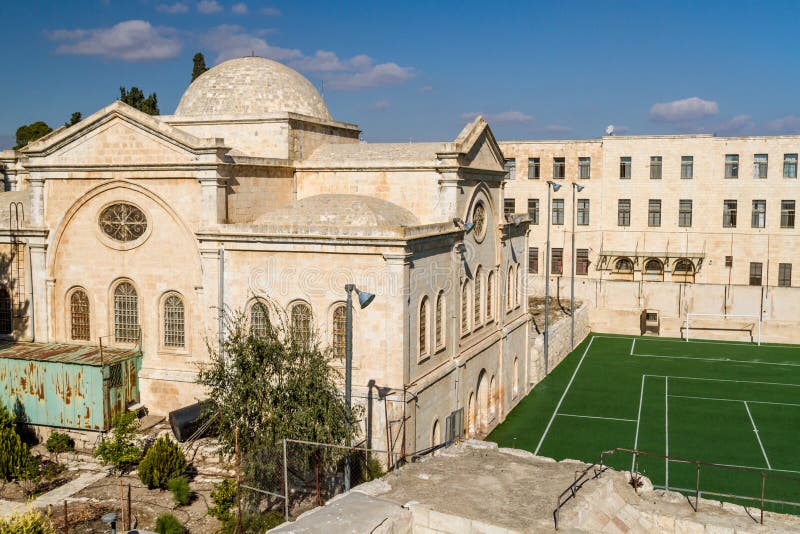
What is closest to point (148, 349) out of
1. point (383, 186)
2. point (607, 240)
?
point (383, 186)

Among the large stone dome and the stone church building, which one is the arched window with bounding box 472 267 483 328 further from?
the large stone dome

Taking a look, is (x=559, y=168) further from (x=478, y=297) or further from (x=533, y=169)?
(x=478, y=297)

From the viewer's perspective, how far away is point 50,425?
25.5 metres

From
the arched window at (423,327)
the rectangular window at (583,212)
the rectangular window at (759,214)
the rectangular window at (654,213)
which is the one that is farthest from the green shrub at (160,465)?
the rectangular window at (759,214)

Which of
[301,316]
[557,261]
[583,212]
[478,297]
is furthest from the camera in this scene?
[557,261]

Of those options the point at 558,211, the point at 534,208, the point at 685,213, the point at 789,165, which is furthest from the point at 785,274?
the point at 534,208

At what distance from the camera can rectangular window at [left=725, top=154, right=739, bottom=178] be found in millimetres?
55156

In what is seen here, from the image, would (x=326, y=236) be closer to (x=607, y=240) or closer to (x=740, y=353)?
(x=740, y=353)

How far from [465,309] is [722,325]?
91.4ft

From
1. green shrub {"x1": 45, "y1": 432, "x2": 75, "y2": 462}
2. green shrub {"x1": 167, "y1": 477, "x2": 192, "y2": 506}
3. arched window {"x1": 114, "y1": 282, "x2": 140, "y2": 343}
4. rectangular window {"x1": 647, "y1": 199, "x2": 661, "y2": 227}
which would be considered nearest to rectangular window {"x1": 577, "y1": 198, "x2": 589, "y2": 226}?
rectangular window {"x1": 647, "y1": 199, "x2": 661, "y2": 227}

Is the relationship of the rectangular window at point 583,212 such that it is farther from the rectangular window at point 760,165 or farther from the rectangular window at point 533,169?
the rectangular window at point 760,165

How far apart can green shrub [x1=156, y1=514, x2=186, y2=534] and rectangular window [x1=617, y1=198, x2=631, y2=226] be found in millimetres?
46134

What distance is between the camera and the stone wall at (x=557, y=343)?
126 feet

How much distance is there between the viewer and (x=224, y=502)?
19.0 meters
